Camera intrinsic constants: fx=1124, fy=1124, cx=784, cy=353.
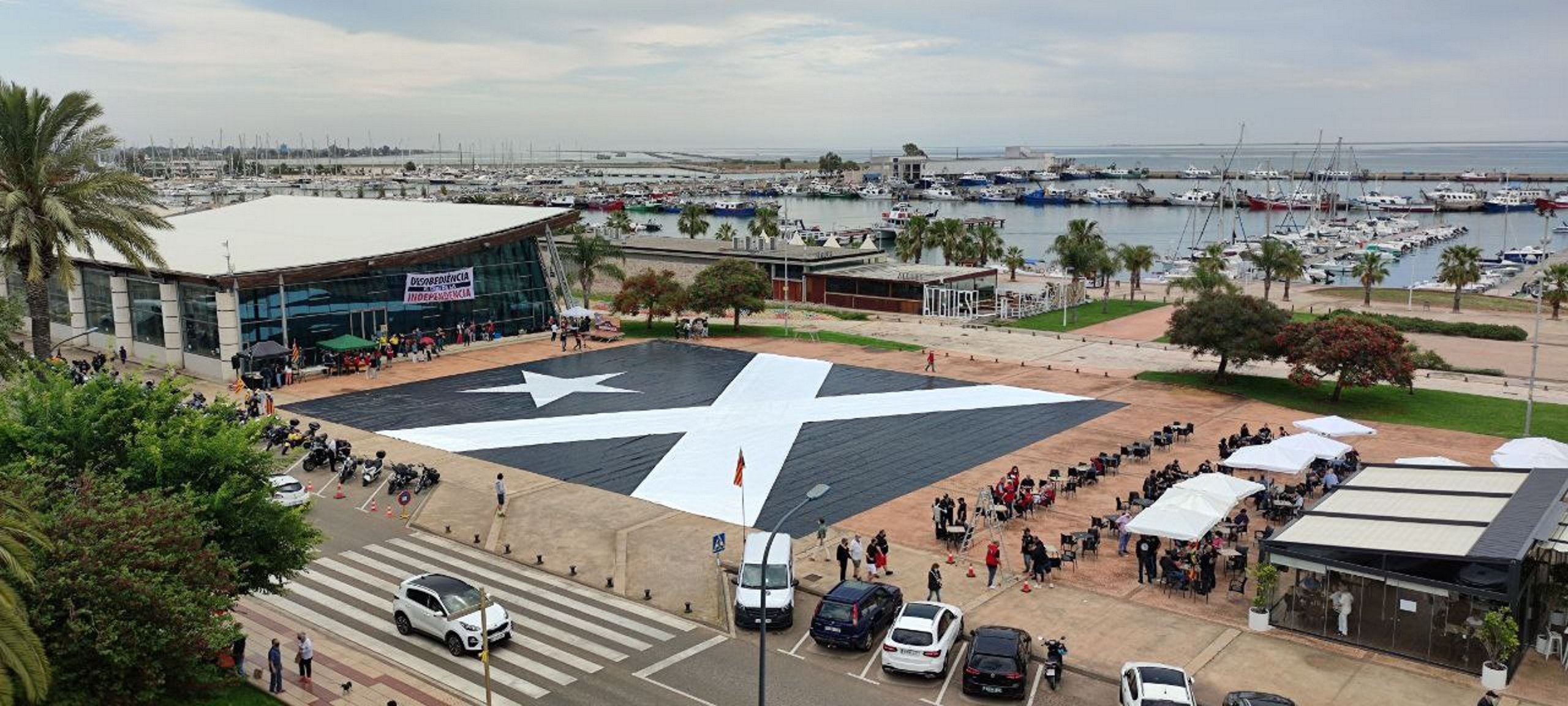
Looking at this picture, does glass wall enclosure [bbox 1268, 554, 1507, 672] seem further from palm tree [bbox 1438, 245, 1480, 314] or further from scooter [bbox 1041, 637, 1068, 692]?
palm tree [bbox 1438, 245, 1480, 314]

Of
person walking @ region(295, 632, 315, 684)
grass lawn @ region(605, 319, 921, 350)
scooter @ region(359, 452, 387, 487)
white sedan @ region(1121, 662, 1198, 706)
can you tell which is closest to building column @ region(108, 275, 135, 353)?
grass lawn @ region(605, 319, 921, 350)

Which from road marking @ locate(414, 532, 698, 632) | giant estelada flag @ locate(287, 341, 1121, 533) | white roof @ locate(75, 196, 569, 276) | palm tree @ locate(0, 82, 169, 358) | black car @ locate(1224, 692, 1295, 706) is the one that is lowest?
road marking @ locate(414, 532, 698, 632)

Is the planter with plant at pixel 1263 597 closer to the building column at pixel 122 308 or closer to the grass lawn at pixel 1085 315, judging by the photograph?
the grass lawn at pixel 1085 315

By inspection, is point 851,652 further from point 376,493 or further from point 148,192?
point 148,192

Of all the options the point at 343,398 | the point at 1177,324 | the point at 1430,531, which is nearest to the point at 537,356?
Result: the point at 343,398

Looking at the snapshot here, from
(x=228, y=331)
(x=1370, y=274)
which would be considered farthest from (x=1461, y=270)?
(x=228, y=331)

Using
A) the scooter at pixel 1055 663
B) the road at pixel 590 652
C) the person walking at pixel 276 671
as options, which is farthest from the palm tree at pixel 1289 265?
the person walking at pixel 276 671
